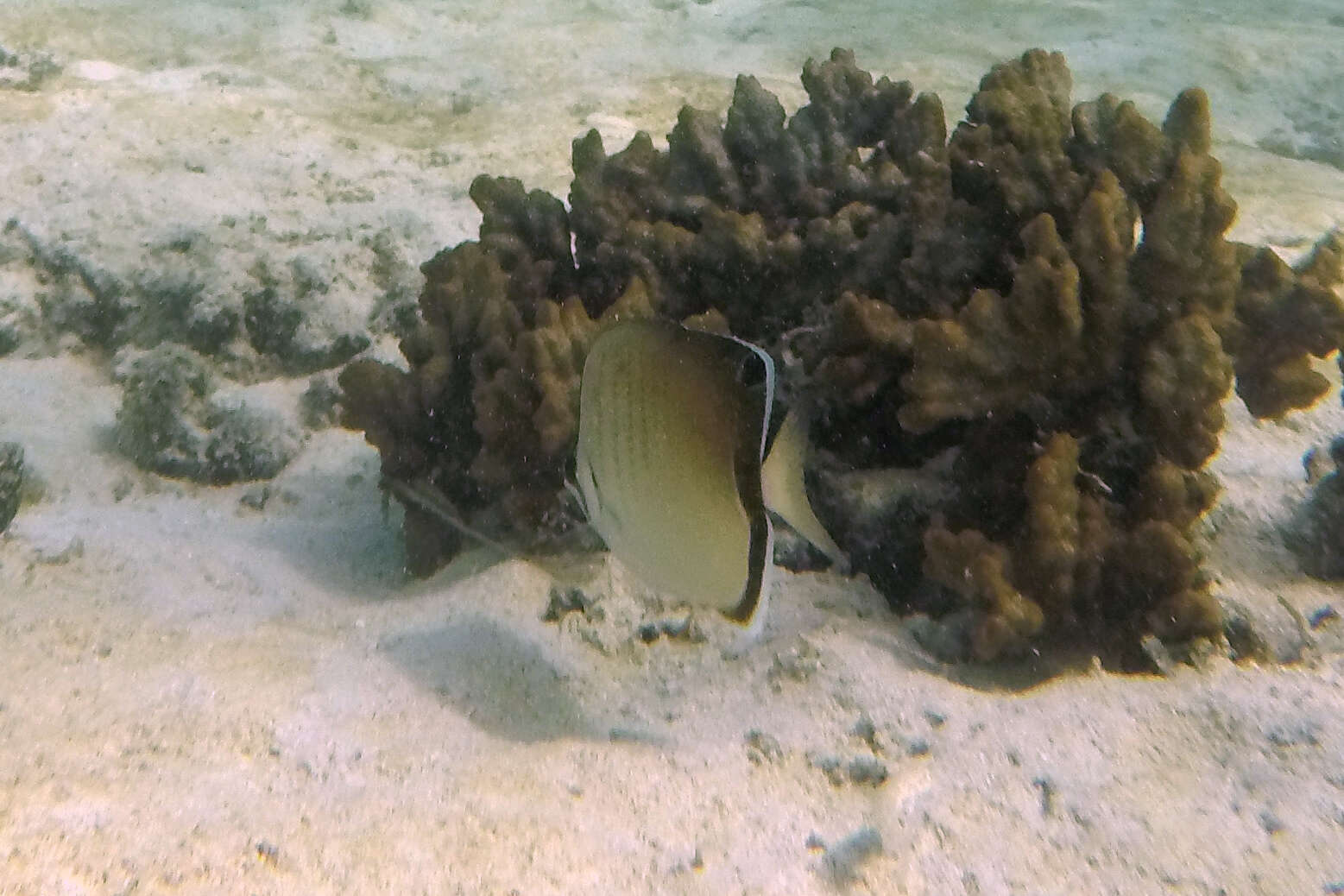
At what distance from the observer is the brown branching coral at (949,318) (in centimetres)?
245

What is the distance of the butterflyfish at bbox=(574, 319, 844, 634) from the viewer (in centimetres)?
159

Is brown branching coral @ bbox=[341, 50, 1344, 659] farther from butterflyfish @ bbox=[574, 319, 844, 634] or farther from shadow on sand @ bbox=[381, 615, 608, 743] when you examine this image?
butterflyfish @ bbox=[574, 319, 844, 634]

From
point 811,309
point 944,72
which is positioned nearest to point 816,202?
point 811,309

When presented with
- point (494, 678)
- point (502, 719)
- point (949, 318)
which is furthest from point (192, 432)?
point (949, 318)

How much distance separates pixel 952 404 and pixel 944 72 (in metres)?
7.08

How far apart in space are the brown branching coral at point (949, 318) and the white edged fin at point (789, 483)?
97 cm

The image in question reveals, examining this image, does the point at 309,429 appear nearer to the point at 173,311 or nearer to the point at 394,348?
the point at 394,348

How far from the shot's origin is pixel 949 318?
2.69m

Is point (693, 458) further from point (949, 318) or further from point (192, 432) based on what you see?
point (192, 432)

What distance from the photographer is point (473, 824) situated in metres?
1.71

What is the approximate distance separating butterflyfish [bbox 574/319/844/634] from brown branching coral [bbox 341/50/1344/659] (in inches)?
39.2

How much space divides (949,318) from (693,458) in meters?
1.39

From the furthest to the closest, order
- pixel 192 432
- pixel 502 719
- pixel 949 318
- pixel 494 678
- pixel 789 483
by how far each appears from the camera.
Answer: pixel 192 432 < pixel 949 318 < pixel 494 678 < pixel 502 719 < pixel 789 483

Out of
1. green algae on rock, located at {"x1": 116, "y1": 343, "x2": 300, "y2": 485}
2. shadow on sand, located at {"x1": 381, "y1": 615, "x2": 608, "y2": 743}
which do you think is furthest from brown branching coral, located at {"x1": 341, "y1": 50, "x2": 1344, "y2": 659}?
green algae on rock, located at {"x1": 116, "y1": 343, "x2": 300, "y2": 485}
